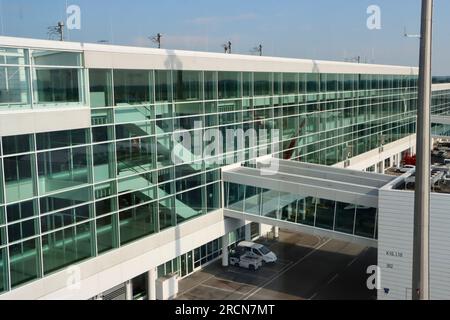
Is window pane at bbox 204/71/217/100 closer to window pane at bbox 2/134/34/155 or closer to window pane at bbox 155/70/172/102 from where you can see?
window pane at bbox 155/70/172/102

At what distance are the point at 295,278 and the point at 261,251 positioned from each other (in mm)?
2315

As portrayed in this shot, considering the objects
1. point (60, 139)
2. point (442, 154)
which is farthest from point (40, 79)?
point (442, 154)

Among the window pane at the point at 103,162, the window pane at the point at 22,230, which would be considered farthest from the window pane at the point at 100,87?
the window pane at the point at 22,230

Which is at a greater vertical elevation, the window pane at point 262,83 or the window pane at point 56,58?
the window pane at point 56,58

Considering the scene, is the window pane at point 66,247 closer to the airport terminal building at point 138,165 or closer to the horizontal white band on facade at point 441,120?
the airport terminal building at point 138,165

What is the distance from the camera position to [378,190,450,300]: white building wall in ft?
48.5

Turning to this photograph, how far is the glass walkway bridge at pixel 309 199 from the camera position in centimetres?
1739

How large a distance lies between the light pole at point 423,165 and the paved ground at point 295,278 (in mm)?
12408

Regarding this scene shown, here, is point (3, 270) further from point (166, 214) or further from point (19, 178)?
point (166, 214)

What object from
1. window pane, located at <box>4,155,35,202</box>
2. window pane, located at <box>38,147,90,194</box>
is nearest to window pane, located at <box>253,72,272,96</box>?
window pane, located at <box>38,147,90,194</box>

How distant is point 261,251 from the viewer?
21.1m

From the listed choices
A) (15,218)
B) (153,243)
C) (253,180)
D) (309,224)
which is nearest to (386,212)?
(309,224)

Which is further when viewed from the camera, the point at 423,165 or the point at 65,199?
the point at 65,199
